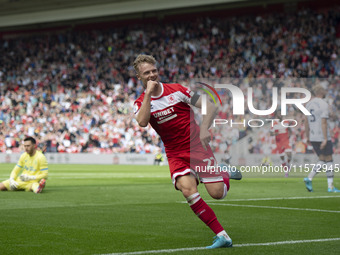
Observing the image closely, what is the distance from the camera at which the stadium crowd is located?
33000mm

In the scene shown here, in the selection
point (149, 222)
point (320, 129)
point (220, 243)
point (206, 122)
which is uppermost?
point (206, 122)

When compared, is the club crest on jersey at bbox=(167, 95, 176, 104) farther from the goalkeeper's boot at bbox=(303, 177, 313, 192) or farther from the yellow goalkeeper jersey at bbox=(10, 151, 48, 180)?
the goalkeeper's boot at bbox=(303, 177, 313, 192)

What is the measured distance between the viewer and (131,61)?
136 feet

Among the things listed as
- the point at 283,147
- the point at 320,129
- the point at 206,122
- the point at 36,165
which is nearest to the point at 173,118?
the point at 206,122

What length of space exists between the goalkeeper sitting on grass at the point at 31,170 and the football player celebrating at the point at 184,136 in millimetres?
8090

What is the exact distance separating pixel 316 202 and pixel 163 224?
174 inches

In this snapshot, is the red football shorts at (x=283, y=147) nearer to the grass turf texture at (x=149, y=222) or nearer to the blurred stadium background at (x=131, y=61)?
the blurred stadium background at (x=131, y=61)

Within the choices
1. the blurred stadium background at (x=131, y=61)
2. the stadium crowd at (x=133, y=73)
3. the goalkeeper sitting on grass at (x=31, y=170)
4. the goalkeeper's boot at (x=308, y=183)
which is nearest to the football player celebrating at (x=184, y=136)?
the goalkeeper's boot at (x=308, y=183)

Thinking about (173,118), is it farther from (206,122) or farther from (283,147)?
(283,147)

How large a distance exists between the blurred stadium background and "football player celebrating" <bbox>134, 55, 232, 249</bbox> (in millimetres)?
20787

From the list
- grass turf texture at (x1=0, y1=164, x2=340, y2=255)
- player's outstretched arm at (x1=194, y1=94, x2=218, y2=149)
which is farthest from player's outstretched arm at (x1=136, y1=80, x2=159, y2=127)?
grass turf texture at (x1=0, y1=164, x2=340, y2=255)

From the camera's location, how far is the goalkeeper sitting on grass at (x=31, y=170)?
1453cm

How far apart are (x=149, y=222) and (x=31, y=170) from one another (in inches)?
259

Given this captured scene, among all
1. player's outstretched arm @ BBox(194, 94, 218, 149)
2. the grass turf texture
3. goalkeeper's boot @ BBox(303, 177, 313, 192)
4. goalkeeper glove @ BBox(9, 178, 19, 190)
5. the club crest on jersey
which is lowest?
goalkeeper's boot @ BBox(303, 177, 313, 192)
